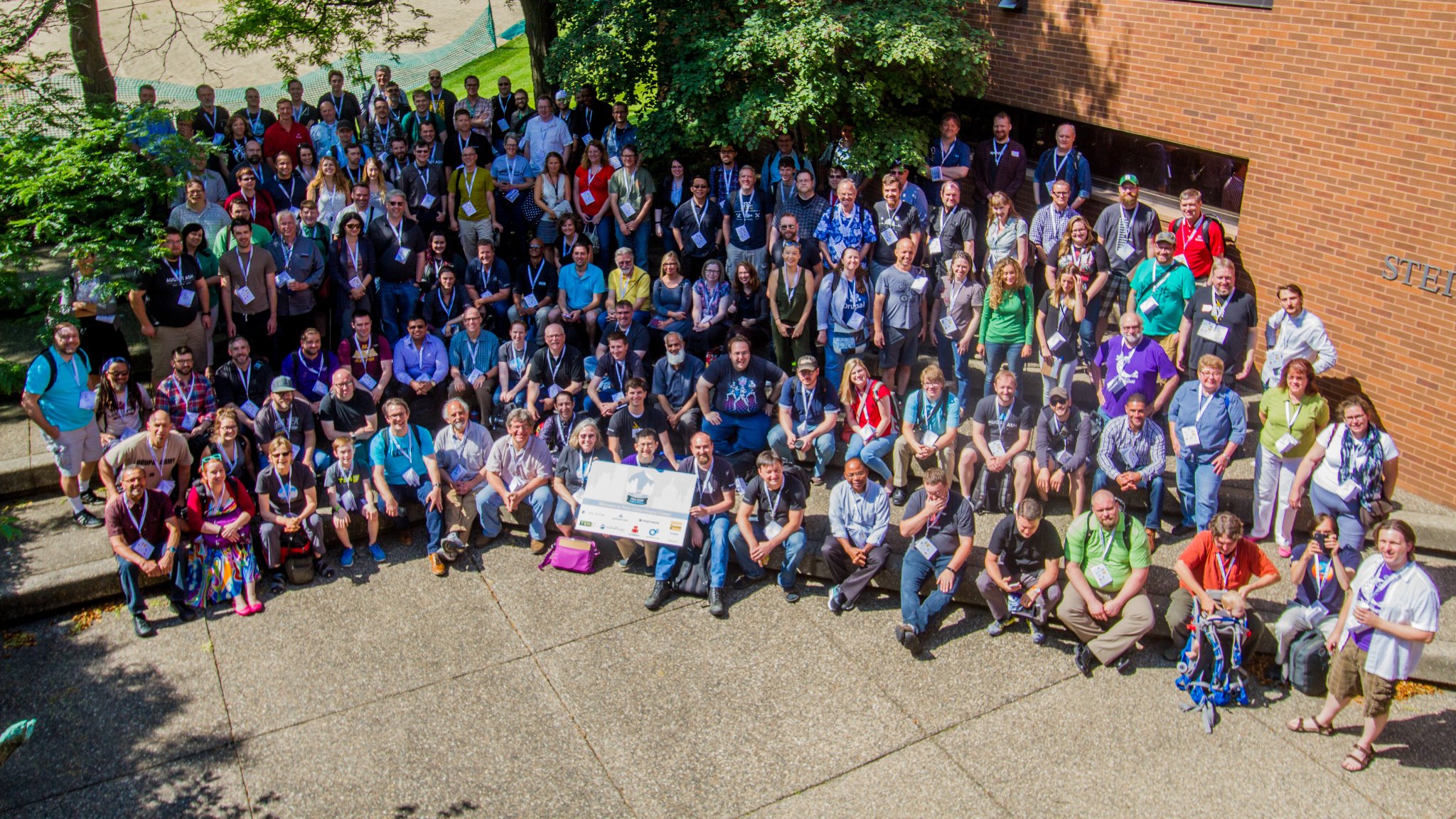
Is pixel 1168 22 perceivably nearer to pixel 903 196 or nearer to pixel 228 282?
pixel 903 196

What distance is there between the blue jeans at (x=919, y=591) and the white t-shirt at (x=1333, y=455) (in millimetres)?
2914

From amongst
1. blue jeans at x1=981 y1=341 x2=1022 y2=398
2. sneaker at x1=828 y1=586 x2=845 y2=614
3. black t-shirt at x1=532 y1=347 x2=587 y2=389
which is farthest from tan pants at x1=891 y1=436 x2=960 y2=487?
black t-shirt at x1=532 y1=347 x2=587 y2=389

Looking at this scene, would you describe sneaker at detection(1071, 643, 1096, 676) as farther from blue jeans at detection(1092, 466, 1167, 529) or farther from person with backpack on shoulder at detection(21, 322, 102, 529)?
person with backpack on shoulder at detection(21, 322, 102, 529)

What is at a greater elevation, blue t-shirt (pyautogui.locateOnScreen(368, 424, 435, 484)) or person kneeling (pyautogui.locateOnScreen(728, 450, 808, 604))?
blue t-shirt (pyautogui.locateOnScreen(368, 424, 435, 484))

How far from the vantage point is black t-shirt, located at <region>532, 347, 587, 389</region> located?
10891 mm

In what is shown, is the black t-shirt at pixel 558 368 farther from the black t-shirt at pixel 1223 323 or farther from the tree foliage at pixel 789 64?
the black t-shirt at pixel 1223 323

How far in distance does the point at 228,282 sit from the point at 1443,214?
35.2 feet

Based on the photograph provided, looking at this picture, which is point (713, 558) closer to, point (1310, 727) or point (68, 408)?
point (1310, 727)

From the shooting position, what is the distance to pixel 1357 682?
7.57m

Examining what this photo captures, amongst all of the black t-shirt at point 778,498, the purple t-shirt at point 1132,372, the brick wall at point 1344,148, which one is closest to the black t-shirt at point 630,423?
the black t-shirt at point 778,498

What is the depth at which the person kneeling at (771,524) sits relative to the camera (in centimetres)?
925

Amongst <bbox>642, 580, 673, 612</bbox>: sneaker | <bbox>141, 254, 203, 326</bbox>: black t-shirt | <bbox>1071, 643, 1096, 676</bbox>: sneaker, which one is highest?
<bbox>141, 254, 203, 326</bbox>: black t-shirt

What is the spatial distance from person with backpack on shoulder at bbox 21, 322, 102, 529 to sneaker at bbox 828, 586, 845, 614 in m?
6.31

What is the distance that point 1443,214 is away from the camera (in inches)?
363
